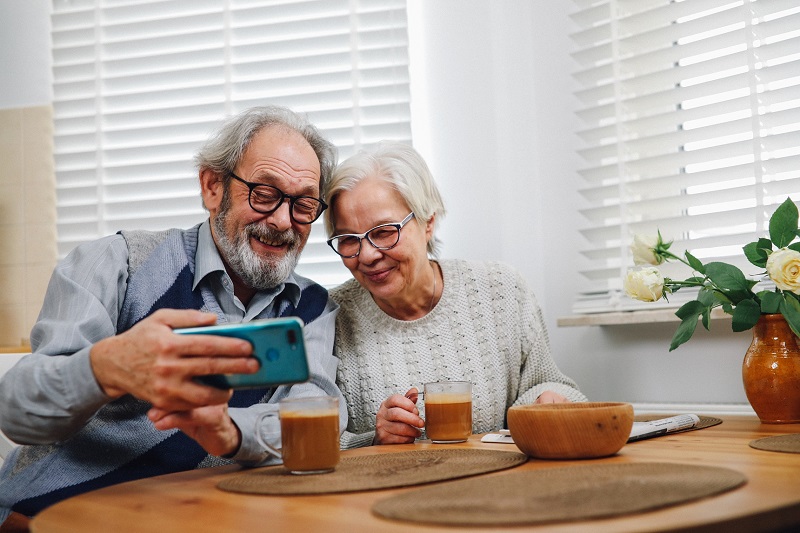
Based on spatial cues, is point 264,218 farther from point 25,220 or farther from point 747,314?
point 25,220

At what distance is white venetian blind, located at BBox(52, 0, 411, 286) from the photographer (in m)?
2.40

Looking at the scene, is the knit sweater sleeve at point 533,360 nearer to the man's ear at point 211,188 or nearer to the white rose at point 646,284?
the white rose at point 646,284

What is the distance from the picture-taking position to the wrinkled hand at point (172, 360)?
1.00 metres

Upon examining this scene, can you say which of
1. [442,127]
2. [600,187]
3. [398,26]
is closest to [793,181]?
[600,187]

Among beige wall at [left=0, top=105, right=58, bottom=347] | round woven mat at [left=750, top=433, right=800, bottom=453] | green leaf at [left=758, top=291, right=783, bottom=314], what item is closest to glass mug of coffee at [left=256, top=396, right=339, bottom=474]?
round woven mat at [left=750, top=433, right=800, bottom=453]

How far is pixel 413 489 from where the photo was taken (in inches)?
38.0

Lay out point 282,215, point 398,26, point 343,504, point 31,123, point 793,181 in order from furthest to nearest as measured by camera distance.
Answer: point 31,123, point 398,26, point 793,181, point 282,215, point 343,504

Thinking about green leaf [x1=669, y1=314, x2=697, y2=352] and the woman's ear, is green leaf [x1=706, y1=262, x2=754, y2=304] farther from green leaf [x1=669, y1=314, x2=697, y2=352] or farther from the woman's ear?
the woman's ear

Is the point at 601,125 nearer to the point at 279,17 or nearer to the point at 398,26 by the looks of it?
the point at 398,26

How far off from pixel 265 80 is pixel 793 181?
60.1 inches

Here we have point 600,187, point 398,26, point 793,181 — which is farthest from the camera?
point 398,26

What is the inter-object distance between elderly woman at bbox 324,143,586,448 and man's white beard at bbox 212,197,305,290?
Answer: 0.13 metres

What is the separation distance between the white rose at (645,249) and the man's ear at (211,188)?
922 mm

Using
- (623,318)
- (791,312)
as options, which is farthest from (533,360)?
(791,312)
